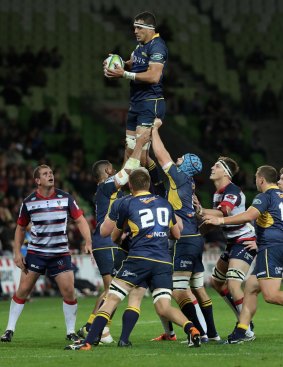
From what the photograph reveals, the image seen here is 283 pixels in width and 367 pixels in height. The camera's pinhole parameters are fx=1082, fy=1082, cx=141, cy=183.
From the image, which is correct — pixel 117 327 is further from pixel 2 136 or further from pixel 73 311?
pixel 2 136

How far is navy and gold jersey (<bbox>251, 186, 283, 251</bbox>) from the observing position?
507 inches

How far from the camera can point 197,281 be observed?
45.3 feet

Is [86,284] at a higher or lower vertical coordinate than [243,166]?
lower

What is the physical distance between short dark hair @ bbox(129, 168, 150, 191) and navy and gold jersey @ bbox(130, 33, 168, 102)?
5.52 ft

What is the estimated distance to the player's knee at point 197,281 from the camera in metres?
13.8

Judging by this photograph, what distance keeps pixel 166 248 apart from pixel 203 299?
1845mm

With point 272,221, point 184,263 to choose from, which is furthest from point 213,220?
point 184,263

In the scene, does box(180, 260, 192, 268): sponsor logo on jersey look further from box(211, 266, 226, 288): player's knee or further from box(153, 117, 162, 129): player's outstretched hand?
box(153, 117, 162, 129): player's outstretched hand

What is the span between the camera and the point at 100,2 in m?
35.3

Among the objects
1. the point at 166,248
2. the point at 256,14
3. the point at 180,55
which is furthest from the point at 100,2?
the point at 166,248

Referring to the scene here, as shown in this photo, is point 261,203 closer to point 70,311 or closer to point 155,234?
point 155,234

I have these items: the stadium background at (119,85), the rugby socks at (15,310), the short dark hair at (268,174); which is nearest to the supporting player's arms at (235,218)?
the short dark hair at (268,174)

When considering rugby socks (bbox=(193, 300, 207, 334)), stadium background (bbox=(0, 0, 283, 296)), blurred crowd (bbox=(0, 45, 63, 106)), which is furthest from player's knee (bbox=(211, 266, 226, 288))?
blurred crowd (bbox=(0, 45, 63, 106))

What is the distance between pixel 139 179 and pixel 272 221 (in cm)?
189
